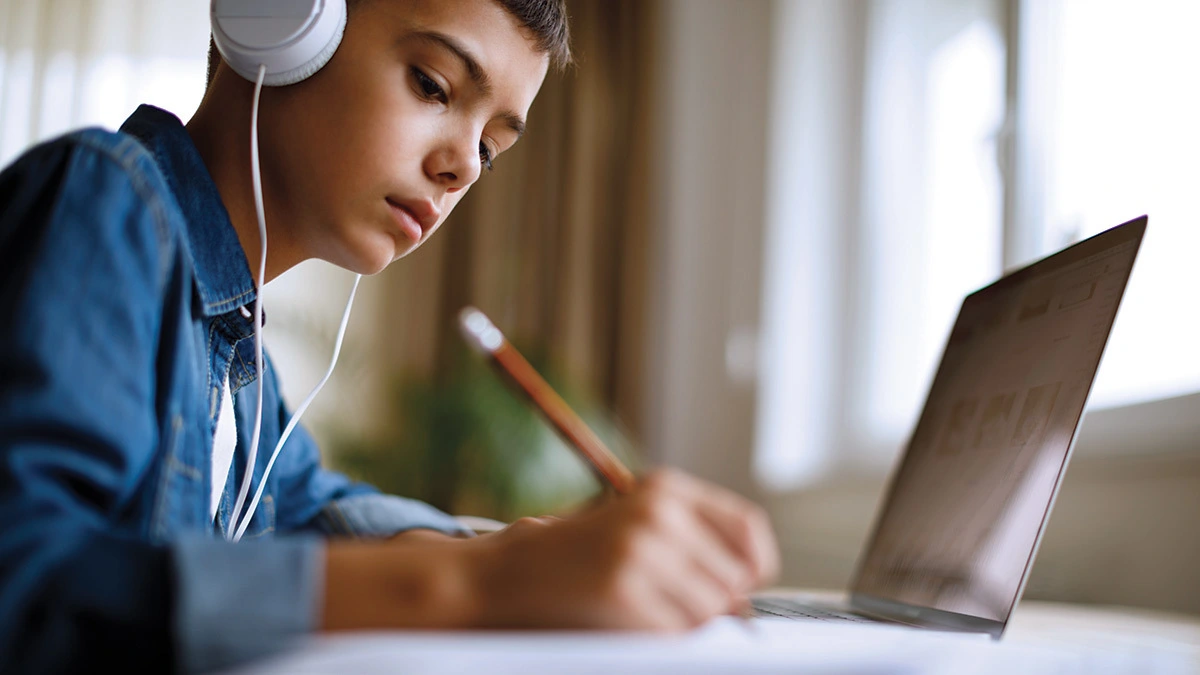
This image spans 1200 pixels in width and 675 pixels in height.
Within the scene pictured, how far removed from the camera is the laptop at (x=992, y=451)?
0.64 meters

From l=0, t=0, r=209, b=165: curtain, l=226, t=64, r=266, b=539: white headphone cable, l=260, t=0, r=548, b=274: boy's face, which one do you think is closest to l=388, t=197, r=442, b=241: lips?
l=260, t=0, r=548, b=274: boy's face

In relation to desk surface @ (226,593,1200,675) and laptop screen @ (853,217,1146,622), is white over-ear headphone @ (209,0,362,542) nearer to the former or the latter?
desk surface @ (226,593,1200,675)

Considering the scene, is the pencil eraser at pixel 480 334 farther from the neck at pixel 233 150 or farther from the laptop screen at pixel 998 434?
the laptop screen at pixel 998 434

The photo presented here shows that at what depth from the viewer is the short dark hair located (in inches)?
30.1

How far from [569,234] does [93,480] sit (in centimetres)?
248

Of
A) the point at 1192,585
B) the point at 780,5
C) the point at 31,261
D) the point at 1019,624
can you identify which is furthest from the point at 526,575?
the point at 780,5

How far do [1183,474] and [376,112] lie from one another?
1.03 meters

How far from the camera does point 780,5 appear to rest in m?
2.49

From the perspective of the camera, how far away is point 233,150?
71cm

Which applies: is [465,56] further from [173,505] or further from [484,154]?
[173,505]

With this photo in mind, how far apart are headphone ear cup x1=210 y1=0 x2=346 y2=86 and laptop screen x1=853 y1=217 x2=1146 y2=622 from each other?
22.4 inches

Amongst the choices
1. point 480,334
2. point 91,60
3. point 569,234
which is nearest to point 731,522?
point 480,334

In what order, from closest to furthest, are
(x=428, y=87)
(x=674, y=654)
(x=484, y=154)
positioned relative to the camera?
(x=674, y=654) → (x=428, y=87) → (x=484, y=154)

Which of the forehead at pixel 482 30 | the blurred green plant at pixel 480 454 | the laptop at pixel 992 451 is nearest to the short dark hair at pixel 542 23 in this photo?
the forehead at pixel 482 30
